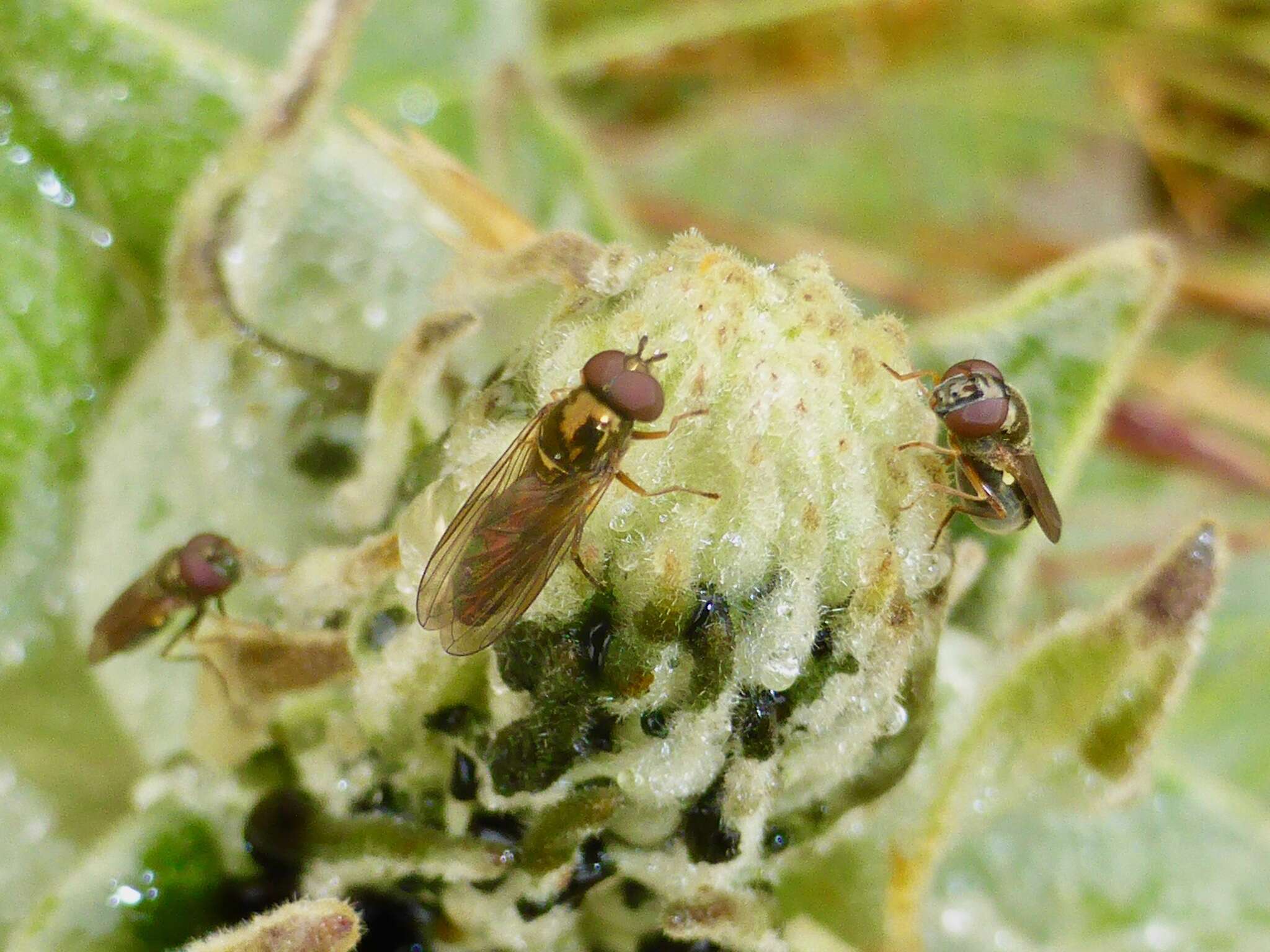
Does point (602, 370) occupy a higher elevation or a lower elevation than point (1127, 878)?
higher

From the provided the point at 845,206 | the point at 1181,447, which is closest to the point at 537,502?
the point at 1181,447

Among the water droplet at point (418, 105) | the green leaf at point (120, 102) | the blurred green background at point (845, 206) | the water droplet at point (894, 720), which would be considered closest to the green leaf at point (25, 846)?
the blurred green background at point (845, 206)

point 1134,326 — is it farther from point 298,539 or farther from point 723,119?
point 723,119

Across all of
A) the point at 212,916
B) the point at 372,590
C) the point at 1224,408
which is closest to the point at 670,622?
the point at 372,590

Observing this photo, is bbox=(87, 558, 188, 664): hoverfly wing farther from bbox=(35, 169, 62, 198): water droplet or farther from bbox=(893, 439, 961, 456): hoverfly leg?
bbox=(893, 439, 961, 456): hoverfly leg

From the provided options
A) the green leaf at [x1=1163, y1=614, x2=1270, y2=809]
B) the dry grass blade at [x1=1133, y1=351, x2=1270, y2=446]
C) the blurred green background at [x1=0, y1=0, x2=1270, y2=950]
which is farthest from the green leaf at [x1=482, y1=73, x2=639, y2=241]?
the dry grass blade at [x1=1133, y1=351, x2=1270, y2=446]

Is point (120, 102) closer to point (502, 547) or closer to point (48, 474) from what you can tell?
point (48, 474)
